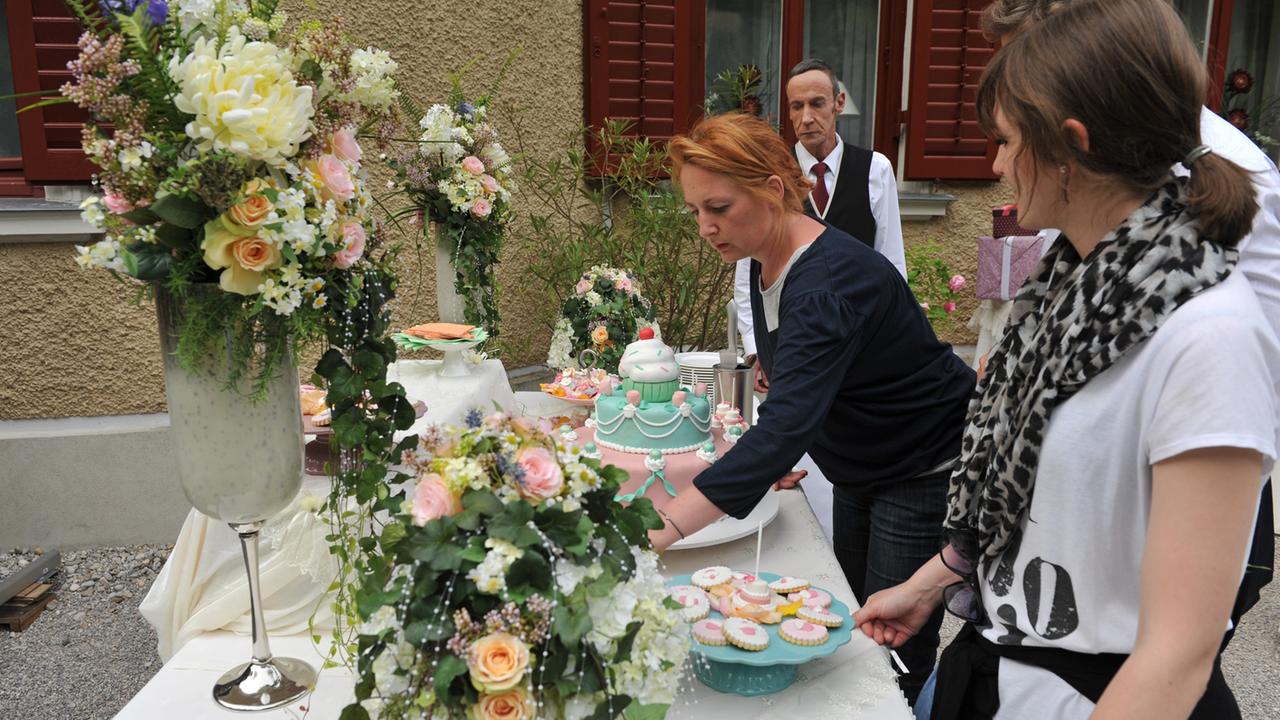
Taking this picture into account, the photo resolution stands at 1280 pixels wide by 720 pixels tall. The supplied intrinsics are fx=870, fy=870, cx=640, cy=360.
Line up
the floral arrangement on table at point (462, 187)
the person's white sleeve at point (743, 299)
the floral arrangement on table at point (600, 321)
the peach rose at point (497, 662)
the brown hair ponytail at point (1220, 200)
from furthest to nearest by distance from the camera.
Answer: the person's white sleeve at point (743, 299) → the floral arrangement on table at point (600, 321) → the floral arrangement on table at point (462, 187) → the brown hair ponytail at point (1220, 200) → the peach rose at point (497, 662)

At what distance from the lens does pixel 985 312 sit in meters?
5.54

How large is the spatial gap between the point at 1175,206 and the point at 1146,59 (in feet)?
0.56

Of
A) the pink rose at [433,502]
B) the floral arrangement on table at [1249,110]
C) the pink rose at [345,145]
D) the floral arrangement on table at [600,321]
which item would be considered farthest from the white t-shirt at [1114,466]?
the floral arrangement on table at [1249,110]

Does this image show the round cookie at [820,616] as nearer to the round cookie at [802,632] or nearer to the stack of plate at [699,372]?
the round cookie at [802,632]

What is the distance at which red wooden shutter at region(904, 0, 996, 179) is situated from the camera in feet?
17.6

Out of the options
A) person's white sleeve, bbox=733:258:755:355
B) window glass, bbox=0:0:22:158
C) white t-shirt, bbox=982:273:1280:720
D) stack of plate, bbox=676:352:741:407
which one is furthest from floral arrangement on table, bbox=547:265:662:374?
window glass, bbox=0:0:22:158

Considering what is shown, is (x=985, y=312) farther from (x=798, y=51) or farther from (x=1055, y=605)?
(x=1055, y=605)

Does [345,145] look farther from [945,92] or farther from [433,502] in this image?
[945,92]

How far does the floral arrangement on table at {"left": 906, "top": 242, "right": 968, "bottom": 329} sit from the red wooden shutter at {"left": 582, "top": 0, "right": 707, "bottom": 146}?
1.59 meters

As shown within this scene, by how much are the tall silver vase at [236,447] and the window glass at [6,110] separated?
377 centimetres

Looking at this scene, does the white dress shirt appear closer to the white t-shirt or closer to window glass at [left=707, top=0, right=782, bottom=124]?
window glass at [left=707, top=0, right=782, bottom=124]

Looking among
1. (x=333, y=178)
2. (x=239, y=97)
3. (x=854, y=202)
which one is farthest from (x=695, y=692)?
(x=854, y=202)

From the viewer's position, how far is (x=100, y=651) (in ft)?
10.9

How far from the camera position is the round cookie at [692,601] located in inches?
51.8
